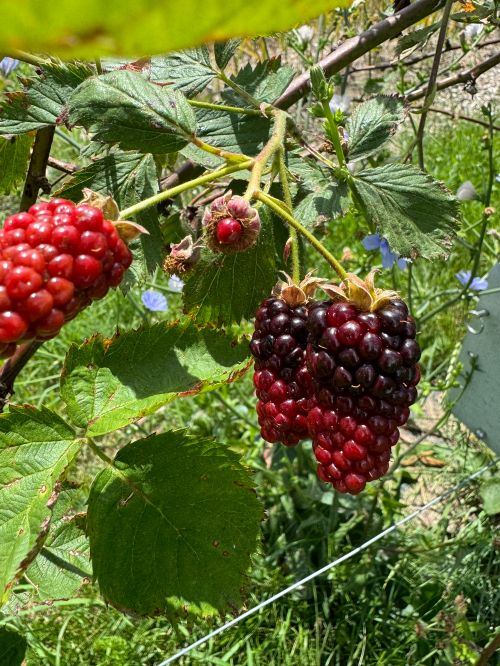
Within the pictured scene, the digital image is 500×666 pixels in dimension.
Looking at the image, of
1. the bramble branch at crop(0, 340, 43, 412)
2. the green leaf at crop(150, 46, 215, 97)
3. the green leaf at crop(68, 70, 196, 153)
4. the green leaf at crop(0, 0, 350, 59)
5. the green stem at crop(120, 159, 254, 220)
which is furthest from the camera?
the green leaf at crop(150, 46, 215, 97)

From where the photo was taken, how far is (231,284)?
2.73ft

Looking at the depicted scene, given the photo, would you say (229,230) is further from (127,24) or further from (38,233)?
(127,24)

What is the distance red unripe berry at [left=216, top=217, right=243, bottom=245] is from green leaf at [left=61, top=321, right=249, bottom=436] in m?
0.18

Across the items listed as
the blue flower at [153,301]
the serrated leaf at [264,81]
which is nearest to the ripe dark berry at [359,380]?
the serrated leaf at [264,81]

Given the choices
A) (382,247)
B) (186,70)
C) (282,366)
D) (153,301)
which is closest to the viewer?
(282,366)

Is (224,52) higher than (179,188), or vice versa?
(224,52)

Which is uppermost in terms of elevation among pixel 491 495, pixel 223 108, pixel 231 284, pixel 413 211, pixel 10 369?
pixel 223 108

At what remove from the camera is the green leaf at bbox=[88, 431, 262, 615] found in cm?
83

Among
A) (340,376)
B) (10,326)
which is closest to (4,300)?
(10,326)

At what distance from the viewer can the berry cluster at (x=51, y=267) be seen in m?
0.47

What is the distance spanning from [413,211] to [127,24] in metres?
0.79

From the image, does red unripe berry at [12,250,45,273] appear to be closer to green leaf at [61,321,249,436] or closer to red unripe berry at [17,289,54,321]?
red unripe berry at [17,289,54,321]

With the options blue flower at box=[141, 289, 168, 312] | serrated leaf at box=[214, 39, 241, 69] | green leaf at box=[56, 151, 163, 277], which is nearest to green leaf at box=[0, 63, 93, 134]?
green leaf at box=[56, 151, 163, 277]

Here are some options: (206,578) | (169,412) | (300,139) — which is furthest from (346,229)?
(206,578)
